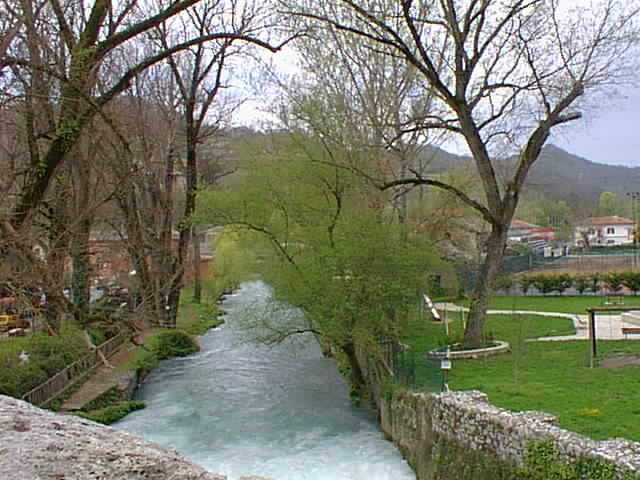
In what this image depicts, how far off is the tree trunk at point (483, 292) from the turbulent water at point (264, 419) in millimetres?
3243

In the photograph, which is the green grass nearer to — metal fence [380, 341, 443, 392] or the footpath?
metal fence [380, 341, 443, 392]

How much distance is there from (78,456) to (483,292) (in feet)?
49.0

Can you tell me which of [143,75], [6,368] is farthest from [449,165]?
[6,368]

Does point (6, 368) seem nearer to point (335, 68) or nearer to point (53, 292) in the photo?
point (53, 292)

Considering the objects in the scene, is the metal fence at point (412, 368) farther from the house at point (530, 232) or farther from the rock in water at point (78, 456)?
the house at point (530, 232)

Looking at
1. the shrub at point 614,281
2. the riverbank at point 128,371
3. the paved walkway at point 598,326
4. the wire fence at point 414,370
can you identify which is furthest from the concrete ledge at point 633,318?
the riverbank at point 128,371

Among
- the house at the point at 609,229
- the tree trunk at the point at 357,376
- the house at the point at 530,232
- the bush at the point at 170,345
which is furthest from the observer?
the house at the point at 609,229

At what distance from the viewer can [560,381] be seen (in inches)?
470

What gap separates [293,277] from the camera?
15797 millimetres

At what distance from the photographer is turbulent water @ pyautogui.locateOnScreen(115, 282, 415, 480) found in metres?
12.1

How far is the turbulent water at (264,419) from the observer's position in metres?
12.1

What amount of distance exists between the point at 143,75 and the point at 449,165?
15.0 m

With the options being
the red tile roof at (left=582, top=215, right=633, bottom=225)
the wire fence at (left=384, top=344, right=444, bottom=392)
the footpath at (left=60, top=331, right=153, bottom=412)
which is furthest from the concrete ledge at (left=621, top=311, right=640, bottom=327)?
the red tile roof at (left=582, top=215, right=633, bottom=225)

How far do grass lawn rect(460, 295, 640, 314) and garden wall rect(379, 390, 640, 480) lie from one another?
13295mm
